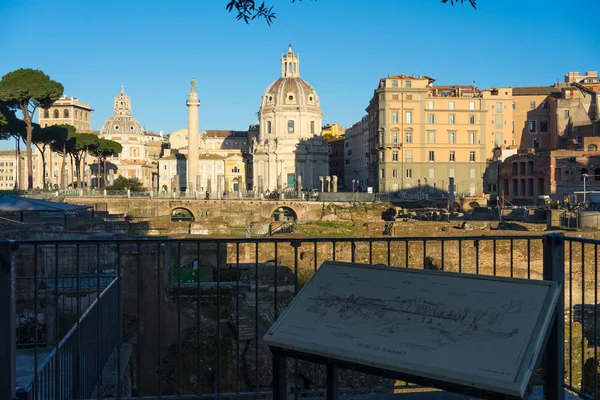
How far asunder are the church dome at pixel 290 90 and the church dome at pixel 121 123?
35.4 meters

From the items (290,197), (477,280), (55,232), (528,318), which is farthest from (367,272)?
(290,197)

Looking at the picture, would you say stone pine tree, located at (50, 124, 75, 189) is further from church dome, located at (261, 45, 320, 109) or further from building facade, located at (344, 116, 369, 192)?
building facade, located at (344, 116, 369, 192)

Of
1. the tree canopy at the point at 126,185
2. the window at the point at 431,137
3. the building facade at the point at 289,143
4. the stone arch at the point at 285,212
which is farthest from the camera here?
the building facade at the point at 289,143

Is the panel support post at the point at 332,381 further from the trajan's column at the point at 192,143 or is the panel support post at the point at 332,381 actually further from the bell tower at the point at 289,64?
the bell tower at the point at 289,64

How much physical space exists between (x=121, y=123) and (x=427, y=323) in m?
114

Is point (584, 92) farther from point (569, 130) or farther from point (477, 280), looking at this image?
point (477, 280)

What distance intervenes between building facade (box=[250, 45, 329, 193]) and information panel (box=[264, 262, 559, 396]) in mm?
78675

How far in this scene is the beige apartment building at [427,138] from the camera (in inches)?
2318

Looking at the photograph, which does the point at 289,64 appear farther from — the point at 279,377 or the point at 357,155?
the point at 279,377

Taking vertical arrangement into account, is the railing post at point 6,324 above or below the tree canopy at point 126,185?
below

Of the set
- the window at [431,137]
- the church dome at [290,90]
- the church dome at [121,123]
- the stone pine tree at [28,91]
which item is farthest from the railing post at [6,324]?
the church dome at [121,123]

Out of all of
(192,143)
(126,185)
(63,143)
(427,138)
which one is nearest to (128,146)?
(126,185)

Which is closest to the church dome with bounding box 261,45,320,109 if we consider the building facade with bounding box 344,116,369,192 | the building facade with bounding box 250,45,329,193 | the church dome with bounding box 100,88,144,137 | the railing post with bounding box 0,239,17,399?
the building facade with bounding box 250,45,329,193

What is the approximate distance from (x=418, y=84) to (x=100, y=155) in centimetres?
4068
